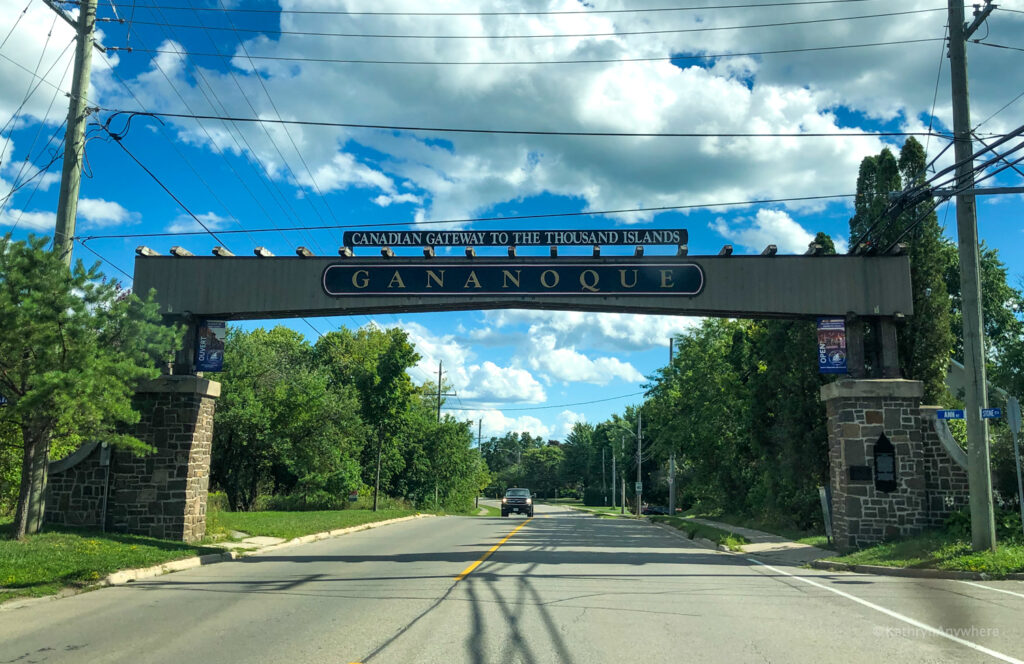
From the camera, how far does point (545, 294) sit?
738 inches

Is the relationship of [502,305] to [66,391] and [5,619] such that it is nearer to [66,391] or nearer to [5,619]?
[66,391]

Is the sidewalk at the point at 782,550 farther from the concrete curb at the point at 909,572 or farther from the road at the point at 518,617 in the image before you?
the road at the point at 518,617

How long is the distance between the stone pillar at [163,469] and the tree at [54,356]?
212 cm

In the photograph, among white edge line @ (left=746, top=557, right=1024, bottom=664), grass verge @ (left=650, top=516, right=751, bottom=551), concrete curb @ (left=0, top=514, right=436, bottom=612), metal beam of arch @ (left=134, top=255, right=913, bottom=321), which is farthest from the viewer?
grass verge @ (left=650, top=516, right=751, bottom=551)

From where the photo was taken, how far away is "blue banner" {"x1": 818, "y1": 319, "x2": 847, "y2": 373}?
17.8 metres

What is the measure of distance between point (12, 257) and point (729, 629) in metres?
13.6

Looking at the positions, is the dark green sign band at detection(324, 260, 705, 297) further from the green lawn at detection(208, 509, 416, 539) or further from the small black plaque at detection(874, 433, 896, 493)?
the green lawn at detection(208, 509, 416, 539)

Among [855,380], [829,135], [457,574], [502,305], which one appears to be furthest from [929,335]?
[457,574]

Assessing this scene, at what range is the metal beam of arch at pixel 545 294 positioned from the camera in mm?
18031

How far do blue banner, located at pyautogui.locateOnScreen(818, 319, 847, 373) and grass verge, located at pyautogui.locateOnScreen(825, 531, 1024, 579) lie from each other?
4.05 m

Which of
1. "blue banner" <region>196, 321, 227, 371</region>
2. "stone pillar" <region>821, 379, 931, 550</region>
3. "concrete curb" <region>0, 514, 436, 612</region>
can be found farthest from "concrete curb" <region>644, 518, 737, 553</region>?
"blue banner" <region>196, 321, 227, 371</region>

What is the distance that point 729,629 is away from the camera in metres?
8.38

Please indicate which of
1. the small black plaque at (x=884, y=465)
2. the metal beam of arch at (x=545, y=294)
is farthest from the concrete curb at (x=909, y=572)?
the metal beam of arch at (x=545, y=294)

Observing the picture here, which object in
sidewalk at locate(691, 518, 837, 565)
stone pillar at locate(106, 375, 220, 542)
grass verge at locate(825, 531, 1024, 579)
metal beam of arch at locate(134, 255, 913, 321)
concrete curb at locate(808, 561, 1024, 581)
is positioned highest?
metal beam of arch at locate(134, 255, 913, 321)
